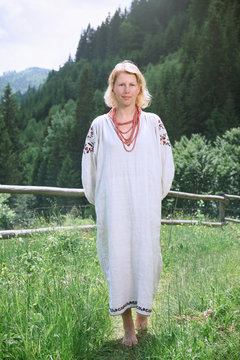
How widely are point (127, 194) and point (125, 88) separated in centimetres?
72

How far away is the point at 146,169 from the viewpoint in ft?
8.16

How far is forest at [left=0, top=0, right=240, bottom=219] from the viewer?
2070 centimetres

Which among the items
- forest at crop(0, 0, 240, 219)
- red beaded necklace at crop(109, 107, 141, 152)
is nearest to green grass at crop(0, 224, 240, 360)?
red beaded necklace at crop(109, 107, 141, 152)

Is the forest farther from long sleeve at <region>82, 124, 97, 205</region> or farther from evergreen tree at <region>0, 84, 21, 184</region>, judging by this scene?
long sleeve at <region>82, 124, 97, 205</region>

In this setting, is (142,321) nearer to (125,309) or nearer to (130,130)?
(125,309)

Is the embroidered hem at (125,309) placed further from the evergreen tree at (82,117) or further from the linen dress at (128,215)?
the evergreen tree at (82,117)

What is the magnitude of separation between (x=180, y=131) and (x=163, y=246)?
3777 centimetres

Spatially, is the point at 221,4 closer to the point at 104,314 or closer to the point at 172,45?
the point at 172,45

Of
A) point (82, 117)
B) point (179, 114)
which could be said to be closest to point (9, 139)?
point (82, 117)

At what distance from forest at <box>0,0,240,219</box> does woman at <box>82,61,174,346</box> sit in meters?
16.8

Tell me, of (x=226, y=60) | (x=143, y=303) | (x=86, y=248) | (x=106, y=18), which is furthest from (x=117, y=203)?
(x=106, y=18)

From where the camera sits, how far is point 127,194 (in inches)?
97.3

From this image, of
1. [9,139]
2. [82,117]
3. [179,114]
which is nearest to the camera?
[9,139]

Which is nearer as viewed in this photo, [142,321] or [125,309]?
[125,309]
